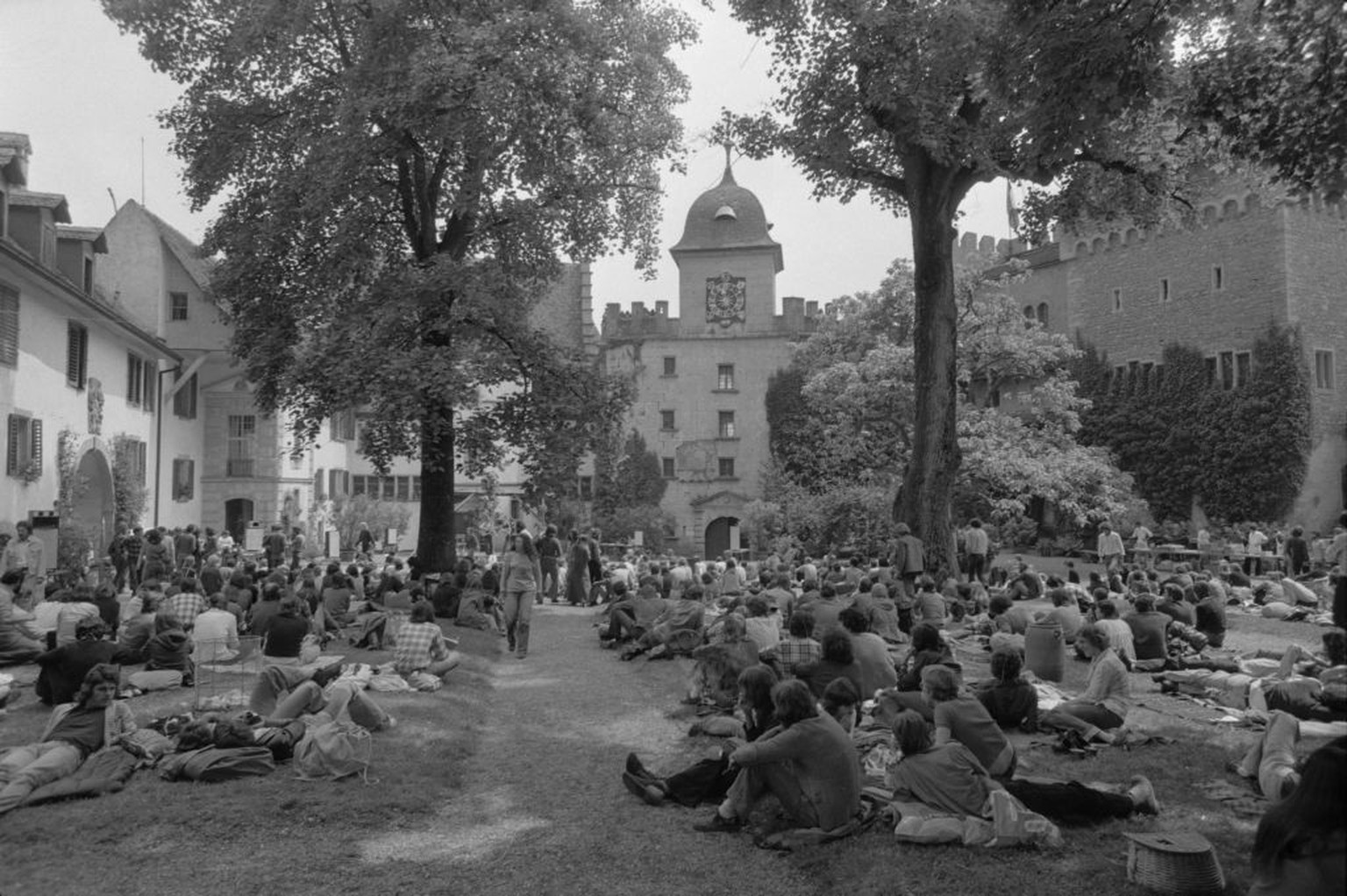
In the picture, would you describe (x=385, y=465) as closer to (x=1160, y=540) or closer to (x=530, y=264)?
(x=530, y=264)

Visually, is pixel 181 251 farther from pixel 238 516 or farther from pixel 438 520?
A: pixel 438 520

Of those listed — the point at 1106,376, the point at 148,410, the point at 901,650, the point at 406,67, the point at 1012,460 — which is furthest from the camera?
the point at 1106,376

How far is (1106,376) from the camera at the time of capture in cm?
4250

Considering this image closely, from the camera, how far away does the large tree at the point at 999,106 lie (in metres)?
9.64

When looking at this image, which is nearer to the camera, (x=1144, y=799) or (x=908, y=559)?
(x=1144, y=799)

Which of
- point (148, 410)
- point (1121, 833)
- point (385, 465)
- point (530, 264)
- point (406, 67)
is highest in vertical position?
point (406, 67)

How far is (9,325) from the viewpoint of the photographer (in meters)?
20.0

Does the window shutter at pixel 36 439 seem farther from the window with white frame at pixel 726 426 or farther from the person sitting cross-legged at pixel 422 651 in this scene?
the window with white frame at pixel 726 426

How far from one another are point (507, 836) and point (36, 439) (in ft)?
61.4

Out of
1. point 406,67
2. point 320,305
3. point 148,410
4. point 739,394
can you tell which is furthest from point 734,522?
point 406,67

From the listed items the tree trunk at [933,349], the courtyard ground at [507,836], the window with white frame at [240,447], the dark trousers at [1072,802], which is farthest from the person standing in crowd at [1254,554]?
the window with white frame at [240,447]

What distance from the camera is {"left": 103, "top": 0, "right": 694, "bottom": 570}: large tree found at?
1809cm

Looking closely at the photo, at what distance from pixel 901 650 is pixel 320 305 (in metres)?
13.8

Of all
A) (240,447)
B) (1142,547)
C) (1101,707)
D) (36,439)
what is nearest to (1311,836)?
(1101,707)
